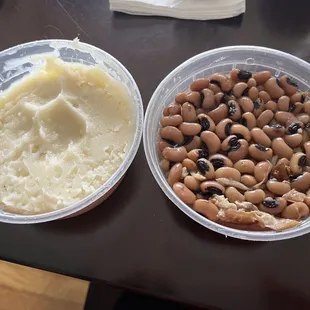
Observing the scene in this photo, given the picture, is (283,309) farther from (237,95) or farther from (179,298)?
(237,95)

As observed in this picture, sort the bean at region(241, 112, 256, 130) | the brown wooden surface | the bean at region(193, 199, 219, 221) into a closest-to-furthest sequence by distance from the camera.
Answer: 1. the bean at region(193, 199, 219, 221)
2. the bean at region(241, 112, 256, 130)
3. the brown wooden surface

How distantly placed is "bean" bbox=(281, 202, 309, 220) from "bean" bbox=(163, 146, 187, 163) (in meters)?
0.19

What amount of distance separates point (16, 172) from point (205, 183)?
332 millimetres

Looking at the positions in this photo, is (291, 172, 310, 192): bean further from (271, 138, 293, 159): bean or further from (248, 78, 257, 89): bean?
(248, 78, 257, 89): bean

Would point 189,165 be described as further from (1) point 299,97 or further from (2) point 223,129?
(1) point 299,97

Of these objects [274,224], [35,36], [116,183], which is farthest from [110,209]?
[35,36]

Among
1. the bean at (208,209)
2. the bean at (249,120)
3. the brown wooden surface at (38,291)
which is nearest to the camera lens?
the bean at (208,209)

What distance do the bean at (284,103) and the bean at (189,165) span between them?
203 mm

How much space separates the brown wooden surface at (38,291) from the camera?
133 cm

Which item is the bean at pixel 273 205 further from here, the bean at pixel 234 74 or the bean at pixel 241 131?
the bean at pixel 234 74

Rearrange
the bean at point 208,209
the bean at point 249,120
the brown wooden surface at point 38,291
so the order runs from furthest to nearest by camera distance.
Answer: the brown wooden surface at point 38,291 < the bean at point 249,120 < the bean at point 208,209

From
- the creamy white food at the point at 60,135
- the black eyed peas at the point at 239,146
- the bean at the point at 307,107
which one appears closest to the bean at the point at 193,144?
the black eyed peas at the point at 239,146

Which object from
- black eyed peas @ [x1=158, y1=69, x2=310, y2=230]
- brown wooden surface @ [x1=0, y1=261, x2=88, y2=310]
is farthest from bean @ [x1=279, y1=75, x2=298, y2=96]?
brown wooden surface @ [x1=0, y1=261, x2=88, y2=310]

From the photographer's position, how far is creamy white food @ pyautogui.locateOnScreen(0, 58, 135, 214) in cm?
81
